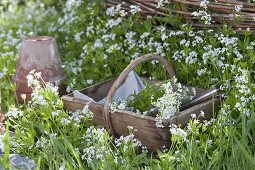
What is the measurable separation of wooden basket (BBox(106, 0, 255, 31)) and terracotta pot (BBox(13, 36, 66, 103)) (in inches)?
26.7

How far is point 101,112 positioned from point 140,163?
42 centimetres

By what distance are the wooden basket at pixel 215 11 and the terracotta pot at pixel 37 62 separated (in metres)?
0.68

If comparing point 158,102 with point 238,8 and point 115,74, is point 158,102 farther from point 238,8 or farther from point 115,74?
point 115,74

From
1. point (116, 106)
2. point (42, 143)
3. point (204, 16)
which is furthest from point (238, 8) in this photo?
point (42, 143)

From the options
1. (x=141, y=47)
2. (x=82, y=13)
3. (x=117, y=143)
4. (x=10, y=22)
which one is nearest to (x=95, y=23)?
(x=82, y=13)

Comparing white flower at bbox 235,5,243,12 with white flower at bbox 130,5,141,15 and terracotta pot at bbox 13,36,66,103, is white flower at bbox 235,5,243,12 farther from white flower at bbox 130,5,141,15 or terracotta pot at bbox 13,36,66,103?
terracotta pot at bbox 13,36,66,103

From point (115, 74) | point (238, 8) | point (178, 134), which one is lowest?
point (115, 74)

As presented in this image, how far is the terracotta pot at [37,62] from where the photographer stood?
3.13 metres

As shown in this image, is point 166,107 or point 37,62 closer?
point 166,107

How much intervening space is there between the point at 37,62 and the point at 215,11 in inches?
42.2

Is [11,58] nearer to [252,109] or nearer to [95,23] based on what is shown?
[95,23]

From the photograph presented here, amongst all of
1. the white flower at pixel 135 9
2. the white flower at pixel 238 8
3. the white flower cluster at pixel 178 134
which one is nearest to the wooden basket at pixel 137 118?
the white flower cluster at pixel 178 134

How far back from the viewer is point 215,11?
3.22 metres

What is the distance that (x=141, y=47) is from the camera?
11.4 ft
